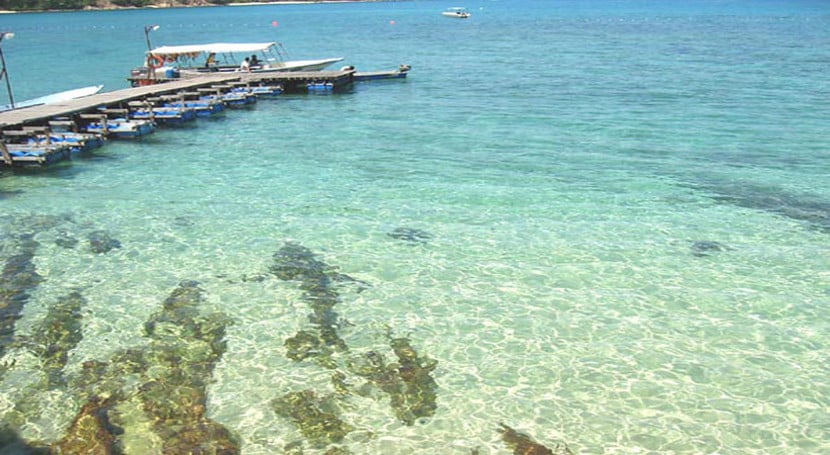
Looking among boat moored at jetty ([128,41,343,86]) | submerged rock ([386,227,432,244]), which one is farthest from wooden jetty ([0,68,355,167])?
submerged rock ([386,227,432,244])

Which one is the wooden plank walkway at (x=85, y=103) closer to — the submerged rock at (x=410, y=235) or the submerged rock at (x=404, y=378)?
the submerged rock at (x=410, y=235)

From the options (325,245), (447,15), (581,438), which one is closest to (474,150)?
(325,245)

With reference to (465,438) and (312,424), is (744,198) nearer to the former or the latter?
(465,438)

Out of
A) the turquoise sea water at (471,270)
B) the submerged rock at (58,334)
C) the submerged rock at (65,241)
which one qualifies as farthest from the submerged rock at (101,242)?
the submerged rock at (58,334)

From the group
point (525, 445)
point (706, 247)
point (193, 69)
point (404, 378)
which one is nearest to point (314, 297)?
point (404, 378)

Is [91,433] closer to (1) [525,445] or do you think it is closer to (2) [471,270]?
(1) [525,445]

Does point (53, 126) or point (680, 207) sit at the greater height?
point (53, 126)

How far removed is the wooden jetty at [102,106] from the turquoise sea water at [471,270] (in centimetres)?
128

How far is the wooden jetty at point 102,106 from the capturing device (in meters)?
25.4

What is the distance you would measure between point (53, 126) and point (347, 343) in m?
23.7

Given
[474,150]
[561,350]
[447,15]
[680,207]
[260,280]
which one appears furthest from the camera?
[447,15]

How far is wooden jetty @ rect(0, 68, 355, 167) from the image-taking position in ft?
83.2

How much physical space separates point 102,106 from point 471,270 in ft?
85.0

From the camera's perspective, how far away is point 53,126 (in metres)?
29.3
